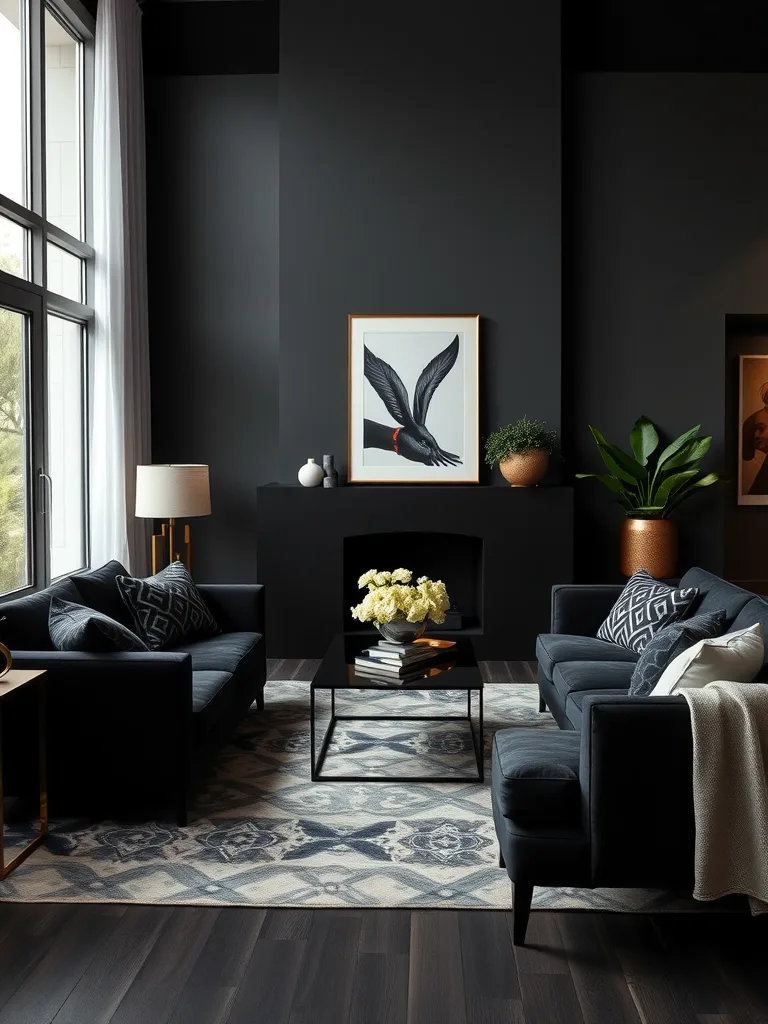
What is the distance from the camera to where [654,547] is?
246 inches

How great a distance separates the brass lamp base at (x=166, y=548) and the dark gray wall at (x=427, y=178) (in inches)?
54.5

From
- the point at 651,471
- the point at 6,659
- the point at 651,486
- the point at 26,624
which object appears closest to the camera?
the point at 6,659

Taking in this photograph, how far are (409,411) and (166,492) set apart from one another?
1.67 metres

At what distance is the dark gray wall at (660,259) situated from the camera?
6531mm

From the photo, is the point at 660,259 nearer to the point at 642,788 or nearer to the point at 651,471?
the point at 651,471

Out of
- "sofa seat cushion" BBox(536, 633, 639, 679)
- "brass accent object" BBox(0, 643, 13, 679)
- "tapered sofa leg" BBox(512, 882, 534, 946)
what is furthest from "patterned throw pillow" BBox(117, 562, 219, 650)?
"tapered sofa leg" BBox(512, 882, 534, 946)

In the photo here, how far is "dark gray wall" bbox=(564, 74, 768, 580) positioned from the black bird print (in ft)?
3.13

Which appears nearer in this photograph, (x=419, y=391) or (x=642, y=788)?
(x=642, y=788)

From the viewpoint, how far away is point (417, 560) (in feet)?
22.0

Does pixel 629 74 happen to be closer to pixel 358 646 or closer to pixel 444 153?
pixel 444 153

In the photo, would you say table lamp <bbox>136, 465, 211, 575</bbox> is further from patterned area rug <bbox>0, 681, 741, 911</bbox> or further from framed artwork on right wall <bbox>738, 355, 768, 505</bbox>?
framed artwork on right wall <bbox>738, 355, 768, 505</bbox>

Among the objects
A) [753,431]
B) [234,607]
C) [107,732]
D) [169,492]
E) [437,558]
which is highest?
[753,431]

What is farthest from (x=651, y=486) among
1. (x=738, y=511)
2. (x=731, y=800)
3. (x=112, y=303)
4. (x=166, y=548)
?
(x=731, y=800)

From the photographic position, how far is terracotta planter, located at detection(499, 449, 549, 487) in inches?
239
